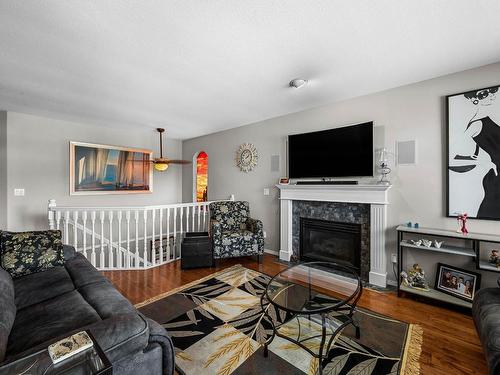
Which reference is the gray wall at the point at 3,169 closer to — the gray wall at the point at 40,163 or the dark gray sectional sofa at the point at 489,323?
the gray wall at the point at 40,163

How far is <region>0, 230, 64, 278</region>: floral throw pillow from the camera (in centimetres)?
194

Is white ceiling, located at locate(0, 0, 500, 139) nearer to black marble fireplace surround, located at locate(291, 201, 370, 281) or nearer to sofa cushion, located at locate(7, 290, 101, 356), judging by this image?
black marble fireplace surround, located at locate(291, 201, 370, 281)

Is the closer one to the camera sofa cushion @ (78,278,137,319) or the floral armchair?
sofa cushion @ (78,278,137,319)

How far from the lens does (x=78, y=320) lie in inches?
50.3

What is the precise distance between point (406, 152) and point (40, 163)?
560 cm

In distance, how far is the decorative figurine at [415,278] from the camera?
8.20 ft

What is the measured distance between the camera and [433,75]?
8.06 ft

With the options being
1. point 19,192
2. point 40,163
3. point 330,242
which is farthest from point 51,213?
point 330,242

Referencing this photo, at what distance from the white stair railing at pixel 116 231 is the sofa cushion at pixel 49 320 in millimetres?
1330

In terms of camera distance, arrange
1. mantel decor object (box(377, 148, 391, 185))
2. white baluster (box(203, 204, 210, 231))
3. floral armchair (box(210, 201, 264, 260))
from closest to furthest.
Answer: mantel decor object (box(377, 148, 391, 185))
floral armchair (box(210, 201, 264, 260))
white baluster (box(203, 204, 210, 231))

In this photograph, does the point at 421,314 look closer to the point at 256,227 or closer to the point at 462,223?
the point at 462,223

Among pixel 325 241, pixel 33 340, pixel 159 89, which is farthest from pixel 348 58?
pixel 33 340

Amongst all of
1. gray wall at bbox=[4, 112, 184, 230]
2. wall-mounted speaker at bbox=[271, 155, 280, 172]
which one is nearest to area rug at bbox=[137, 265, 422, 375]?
wall-mounted speaker at bbox=[271, 155, 280, 172]

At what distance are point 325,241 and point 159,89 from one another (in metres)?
3.11
